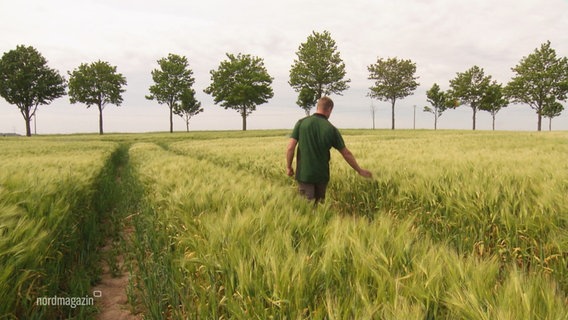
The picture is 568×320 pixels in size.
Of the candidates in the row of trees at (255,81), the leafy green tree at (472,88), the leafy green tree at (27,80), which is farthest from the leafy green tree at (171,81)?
the leafy green tree at (472,88)

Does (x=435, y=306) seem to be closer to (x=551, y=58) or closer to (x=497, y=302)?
(x=497, y=302)

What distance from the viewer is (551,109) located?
59.6 metres

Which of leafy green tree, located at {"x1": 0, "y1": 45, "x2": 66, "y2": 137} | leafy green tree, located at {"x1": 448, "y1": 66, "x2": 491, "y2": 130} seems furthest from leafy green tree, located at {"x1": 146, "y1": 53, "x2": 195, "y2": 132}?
leafy green tree, located at {"x1": 448, "y1": 66, "x2": 491, "y2": 130}

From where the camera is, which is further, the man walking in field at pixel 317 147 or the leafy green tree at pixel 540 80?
the leafy green tree at pixel 540 80

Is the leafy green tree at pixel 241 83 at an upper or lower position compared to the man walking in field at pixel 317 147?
upper

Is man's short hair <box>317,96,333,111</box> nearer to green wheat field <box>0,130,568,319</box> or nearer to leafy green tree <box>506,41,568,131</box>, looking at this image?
green wheat field <box>0,130,568,319</box>

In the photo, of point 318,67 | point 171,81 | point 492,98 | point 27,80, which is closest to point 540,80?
point 492,98

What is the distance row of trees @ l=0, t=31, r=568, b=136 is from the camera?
52125 mm

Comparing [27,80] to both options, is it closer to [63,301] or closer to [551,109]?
[63,301]

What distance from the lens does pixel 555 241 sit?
2723 millimetres

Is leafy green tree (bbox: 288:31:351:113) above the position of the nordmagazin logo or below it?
above

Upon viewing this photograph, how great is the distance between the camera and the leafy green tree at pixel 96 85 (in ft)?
183

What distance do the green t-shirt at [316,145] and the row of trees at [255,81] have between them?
49.4 m

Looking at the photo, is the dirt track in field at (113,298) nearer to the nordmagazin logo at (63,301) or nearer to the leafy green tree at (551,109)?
the nordmagazin logo at (63,301)
